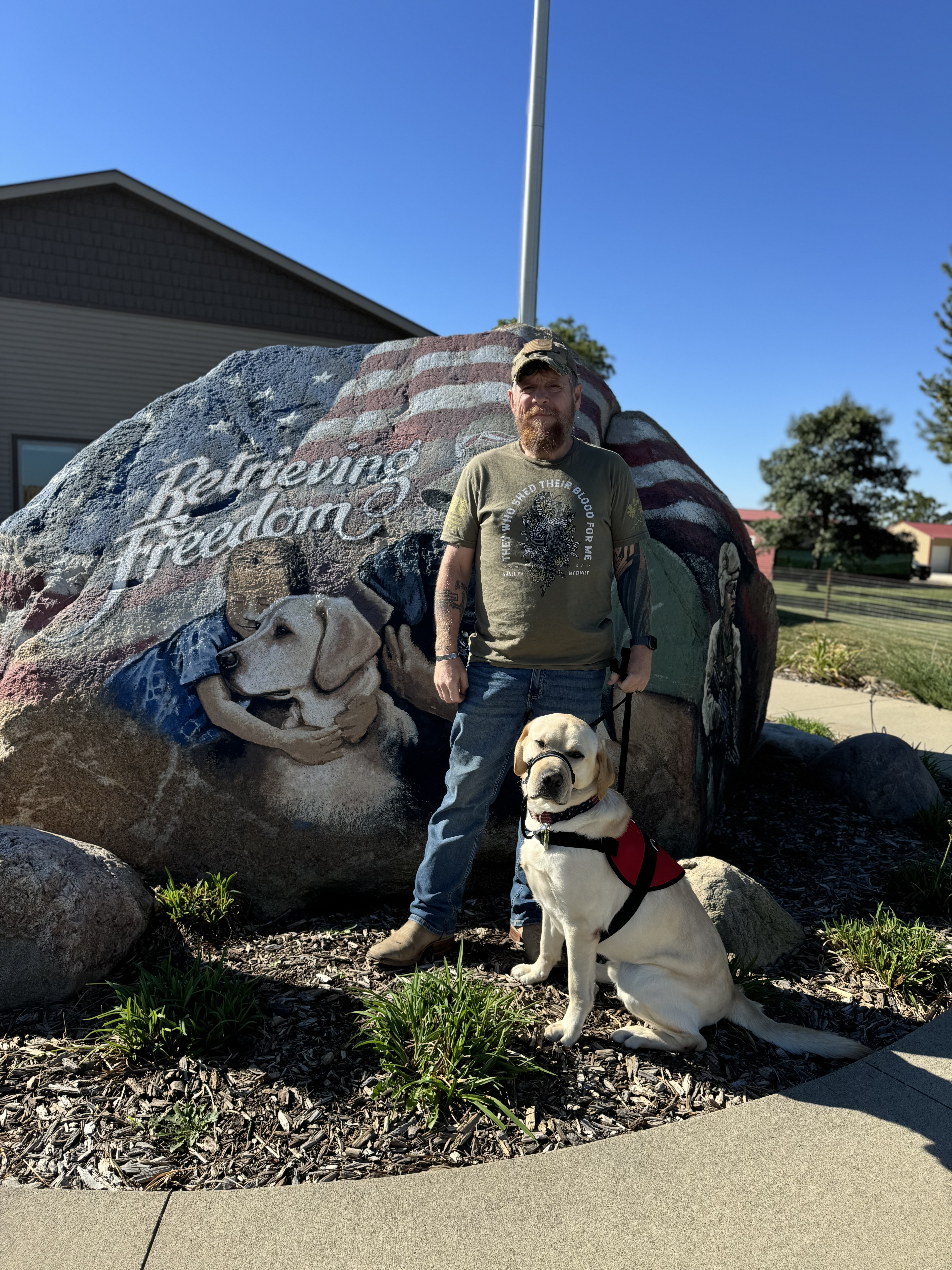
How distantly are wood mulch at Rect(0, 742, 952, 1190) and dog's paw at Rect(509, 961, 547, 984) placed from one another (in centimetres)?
4

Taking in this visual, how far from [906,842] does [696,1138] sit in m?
2.94

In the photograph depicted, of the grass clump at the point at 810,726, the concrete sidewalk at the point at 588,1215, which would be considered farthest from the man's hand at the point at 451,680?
the grass clump at the point at 810,726

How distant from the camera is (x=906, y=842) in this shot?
4.75 m

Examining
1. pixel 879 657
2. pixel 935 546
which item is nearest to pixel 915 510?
pixel 879 657

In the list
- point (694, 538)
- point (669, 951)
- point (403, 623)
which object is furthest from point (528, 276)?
point (669, 951)

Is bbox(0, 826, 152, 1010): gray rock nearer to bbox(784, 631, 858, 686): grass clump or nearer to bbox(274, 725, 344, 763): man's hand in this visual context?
bbox(274, 725, 344, 763): man's hand

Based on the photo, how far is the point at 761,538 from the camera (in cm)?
3250

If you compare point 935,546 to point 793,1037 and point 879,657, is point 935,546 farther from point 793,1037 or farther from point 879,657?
point 793,1037

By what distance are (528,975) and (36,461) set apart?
1238 centimetres

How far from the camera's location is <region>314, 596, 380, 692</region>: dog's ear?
3869mm

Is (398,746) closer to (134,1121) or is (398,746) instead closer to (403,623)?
(403,623)

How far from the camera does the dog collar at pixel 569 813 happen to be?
8.94 feet

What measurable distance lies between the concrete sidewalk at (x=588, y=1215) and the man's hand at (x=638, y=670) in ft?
4.44

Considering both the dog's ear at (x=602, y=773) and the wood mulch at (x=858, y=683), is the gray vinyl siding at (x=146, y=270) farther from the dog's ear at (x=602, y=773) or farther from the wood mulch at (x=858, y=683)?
the dog's ear at (x=602, y=773)
